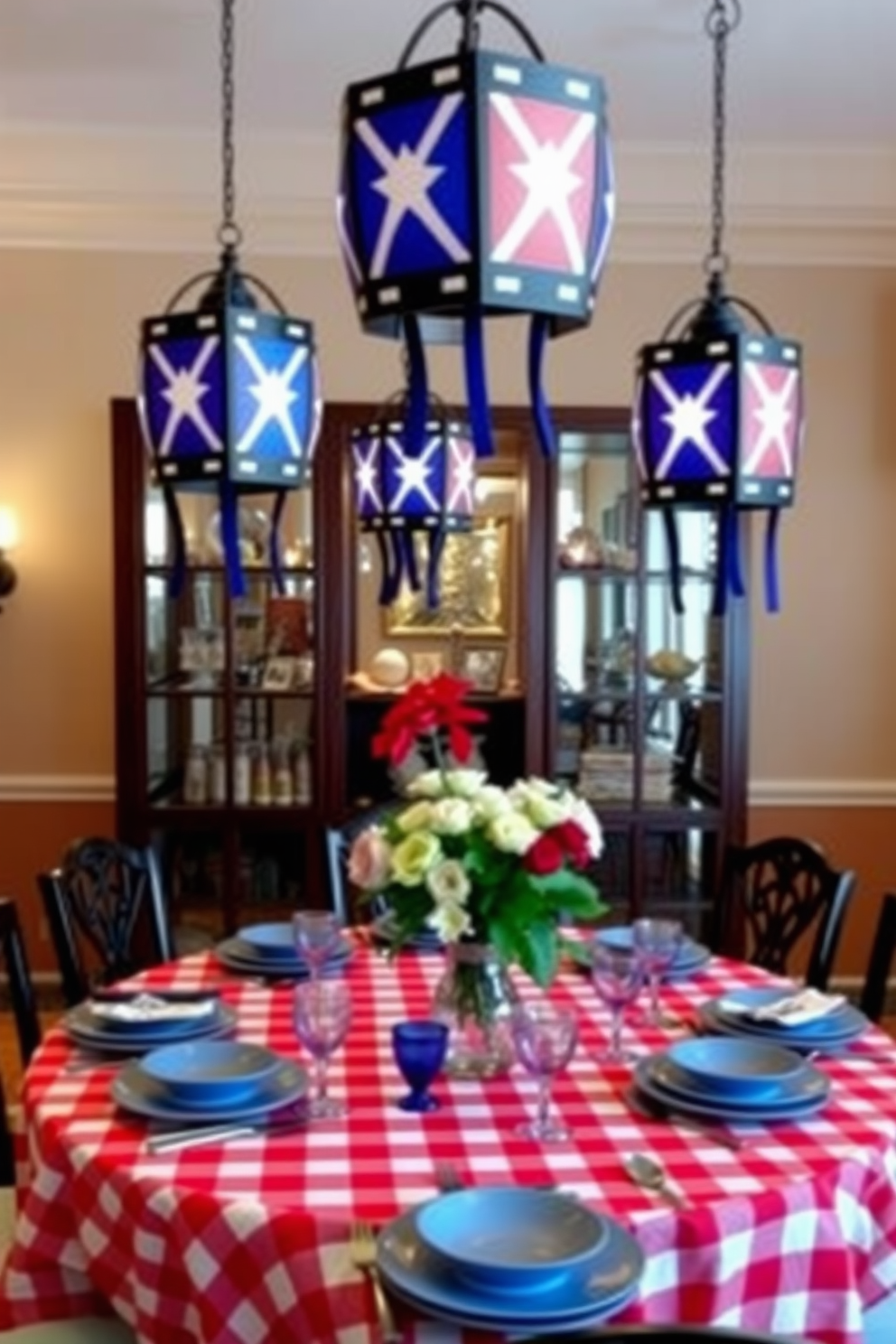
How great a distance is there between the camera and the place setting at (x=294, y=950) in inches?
90.8

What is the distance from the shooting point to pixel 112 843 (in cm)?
286

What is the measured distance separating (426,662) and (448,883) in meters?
2.61

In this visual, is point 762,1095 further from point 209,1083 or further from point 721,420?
point 721,420

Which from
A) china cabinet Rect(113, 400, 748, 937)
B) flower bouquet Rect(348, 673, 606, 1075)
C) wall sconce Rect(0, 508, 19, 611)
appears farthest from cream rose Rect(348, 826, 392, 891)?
wall sconce Rect(0, 508, 19, 611)

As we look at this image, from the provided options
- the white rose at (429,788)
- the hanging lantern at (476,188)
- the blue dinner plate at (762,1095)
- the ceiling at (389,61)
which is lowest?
the blue dinner plate at (762,1095)

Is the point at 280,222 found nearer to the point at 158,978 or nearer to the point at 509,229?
the point at 158,978

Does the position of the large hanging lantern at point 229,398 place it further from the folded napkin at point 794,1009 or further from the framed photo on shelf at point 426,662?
the framed photo on shelf at point 426,662

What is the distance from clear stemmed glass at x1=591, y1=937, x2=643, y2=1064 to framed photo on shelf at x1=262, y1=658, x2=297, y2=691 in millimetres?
2248

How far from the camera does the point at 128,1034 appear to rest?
2033 mm

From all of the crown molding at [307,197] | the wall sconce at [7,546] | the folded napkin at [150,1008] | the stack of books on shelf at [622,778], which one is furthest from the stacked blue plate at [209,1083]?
the crown molding at [307,197]

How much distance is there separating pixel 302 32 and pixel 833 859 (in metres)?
3.19

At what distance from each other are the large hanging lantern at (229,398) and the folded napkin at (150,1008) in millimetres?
752

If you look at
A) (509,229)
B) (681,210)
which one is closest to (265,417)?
(509,229)

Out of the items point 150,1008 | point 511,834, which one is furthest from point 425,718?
point 150,1008
